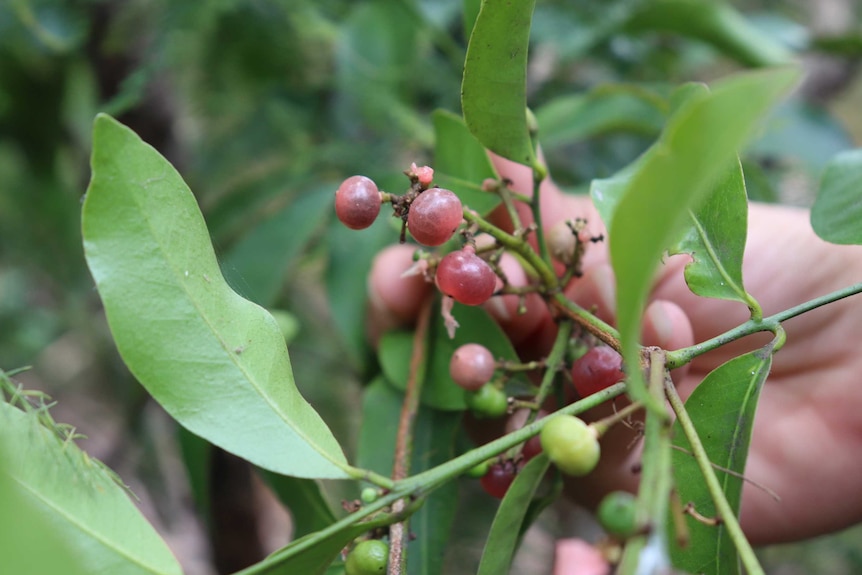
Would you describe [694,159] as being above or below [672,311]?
below

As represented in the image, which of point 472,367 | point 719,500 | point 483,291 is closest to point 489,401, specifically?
point 472,367

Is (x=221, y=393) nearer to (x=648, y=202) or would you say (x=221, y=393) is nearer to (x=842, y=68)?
(x=648, y=202)

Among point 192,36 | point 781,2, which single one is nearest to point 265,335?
point 192,36

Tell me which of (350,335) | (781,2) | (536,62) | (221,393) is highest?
(781,2)

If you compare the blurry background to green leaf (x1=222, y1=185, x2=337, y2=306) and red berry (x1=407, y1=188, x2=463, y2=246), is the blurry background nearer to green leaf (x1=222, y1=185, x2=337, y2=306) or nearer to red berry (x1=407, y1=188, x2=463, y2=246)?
green leaf (x1=222, y1=185, x2=337, y2=306)

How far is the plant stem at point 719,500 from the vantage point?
352 millimetres

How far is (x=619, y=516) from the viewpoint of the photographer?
1.14 feet

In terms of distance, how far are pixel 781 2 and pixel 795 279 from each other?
5.68 feet

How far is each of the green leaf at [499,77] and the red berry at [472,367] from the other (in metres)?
0.19

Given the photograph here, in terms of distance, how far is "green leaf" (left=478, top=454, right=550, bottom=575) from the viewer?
0.44 meters

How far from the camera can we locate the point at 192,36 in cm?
124

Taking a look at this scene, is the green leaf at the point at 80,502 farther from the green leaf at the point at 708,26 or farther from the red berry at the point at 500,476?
the green leaf at the point at 708,26

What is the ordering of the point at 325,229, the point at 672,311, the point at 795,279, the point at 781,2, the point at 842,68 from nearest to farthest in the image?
the point at 672,311 → the point at 795,279 → the point at 325,229 → the point at 842,68 → the point at 781,2

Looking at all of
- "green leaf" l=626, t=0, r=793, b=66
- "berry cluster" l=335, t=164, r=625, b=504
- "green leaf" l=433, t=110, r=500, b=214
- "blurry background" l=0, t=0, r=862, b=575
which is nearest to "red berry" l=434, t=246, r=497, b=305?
"berry cluster" l=335, t=164, r=625, b=504
